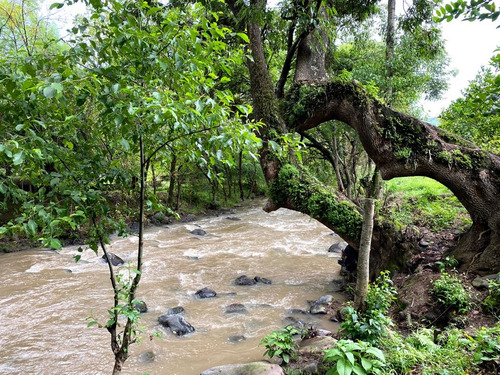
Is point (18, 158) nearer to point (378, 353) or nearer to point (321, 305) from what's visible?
point (378, 353)

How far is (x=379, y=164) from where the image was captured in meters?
6.01

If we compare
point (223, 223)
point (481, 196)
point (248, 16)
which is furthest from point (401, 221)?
point (223, 223)

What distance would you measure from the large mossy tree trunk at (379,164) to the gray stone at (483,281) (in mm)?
226

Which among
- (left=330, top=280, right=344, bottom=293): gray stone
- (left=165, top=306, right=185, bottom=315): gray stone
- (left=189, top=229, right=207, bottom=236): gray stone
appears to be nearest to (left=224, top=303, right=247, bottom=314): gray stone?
(left=165, top=306, right=185, bottom=315): gray stone

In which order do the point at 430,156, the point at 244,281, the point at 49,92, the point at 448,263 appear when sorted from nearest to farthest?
the point at 49,92 < the point at 448,263 < the point at 430,156 < the point at 244,281

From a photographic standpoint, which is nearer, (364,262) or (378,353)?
(378,353)

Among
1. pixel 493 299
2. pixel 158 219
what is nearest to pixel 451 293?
pixel 493 299

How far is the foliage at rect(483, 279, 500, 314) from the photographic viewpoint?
384 centimetres

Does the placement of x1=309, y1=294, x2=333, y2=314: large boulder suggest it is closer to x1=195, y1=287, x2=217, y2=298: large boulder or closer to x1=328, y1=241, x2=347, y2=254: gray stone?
x1=195, y1=287, x2=217, y2=298: large boulder

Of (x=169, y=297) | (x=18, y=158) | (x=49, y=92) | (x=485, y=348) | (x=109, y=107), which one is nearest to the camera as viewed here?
(x=49, y=92)

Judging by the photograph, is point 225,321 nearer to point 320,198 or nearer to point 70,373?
point 70,373

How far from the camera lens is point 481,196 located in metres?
5.05

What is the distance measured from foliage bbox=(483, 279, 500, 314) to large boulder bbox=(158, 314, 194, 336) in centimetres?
436

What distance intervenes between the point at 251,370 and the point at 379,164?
14.0 feet
